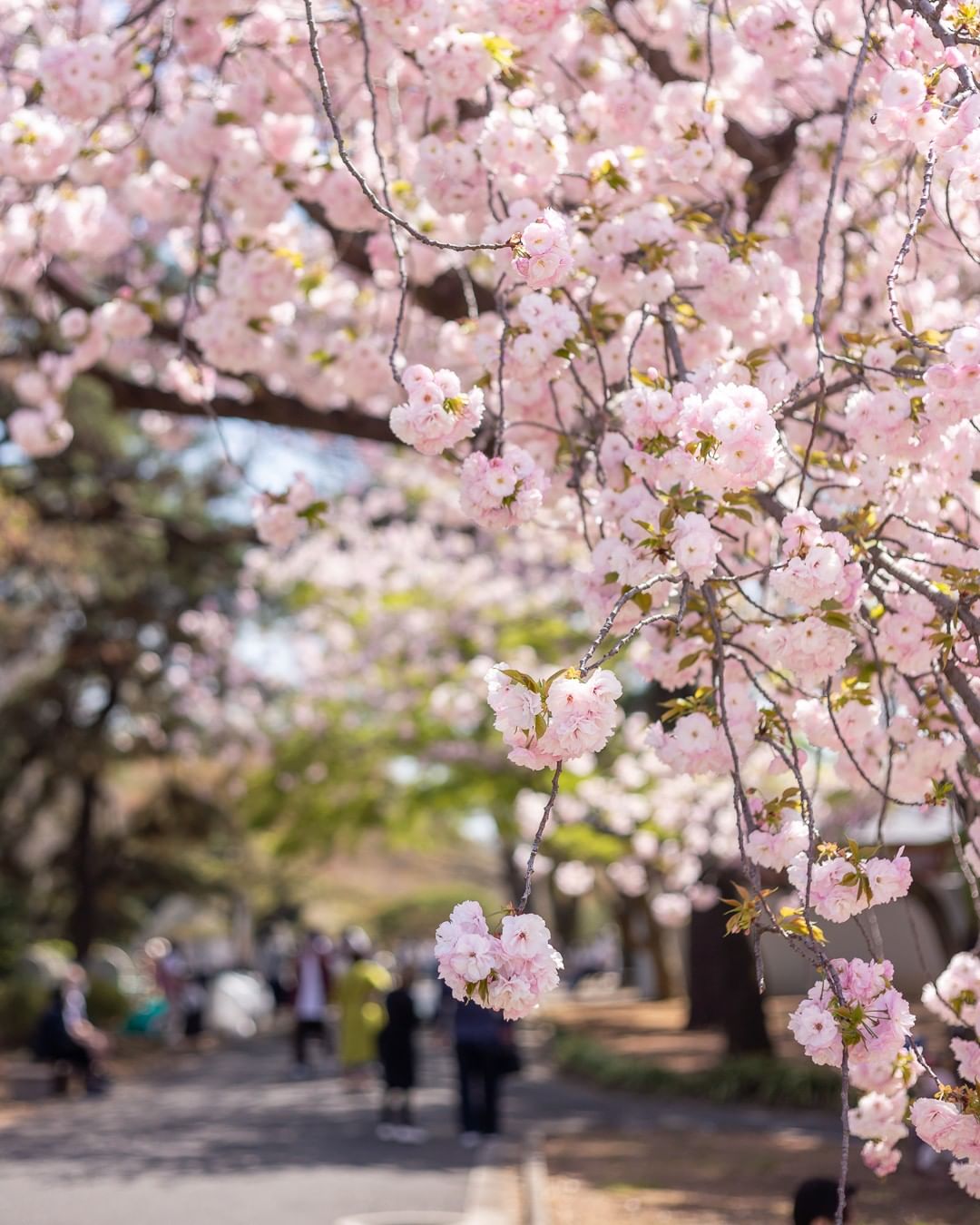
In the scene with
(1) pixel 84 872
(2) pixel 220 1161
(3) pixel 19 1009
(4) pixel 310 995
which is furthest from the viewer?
(1) pixel 84 872

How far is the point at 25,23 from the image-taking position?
757 cm

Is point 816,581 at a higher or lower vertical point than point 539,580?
lower

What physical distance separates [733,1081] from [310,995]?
647 centimetres

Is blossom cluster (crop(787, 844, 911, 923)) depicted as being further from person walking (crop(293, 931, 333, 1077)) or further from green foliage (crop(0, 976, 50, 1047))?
green foliage (crop(0, 976, 50, 1047))

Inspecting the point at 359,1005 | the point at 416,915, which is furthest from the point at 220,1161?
the point at 416,915

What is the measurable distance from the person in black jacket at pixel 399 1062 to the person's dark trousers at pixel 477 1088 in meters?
0.56

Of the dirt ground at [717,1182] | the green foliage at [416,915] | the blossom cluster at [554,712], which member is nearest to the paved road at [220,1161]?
the dirt ground at [717,1182]

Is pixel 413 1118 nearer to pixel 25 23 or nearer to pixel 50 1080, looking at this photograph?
pixel 50 1080

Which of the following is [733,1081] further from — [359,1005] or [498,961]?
[498,961]

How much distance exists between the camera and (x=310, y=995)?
66.1 ft

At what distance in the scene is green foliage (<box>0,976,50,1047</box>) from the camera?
68.1ft

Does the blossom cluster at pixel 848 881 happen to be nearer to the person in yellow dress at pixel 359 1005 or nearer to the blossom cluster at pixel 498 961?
the blossom cluster at pixel 498 961

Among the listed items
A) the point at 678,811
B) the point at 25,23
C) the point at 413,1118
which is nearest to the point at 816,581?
the point at 25,23

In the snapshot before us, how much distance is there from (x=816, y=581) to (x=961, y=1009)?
1522 millimetres
